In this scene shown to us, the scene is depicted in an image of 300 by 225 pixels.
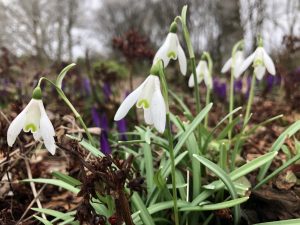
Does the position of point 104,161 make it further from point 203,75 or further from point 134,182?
point 203,75

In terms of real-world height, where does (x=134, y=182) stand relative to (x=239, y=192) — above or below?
above

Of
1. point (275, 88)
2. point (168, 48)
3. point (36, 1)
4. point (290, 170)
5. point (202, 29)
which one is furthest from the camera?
point (36, 1)

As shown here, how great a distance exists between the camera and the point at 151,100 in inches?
52.3

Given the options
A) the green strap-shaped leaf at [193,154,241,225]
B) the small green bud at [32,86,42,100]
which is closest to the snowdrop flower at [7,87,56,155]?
the small green bud at [32,86,42,100]

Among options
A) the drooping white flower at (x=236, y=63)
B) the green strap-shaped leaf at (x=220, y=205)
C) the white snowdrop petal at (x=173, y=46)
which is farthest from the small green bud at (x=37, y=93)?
the drooping white flower at (x=236, y=63)

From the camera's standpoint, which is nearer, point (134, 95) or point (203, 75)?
point (134, 95)

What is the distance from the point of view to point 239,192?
1785 mm

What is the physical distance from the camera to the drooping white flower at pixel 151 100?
130 cm

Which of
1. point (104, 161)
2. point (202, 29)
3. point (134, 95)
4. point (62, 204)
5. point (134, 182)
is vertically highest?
point (202, 29)

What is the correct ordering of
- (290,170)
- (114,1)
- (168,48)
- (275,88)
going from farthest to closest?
(114,1), (275,88), (290,170), (168,48)

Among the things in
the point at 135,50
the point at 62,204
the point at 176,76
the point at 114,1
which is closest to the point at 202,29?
the point at 114,1

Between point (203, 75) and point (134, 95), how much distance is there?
46.4 inches

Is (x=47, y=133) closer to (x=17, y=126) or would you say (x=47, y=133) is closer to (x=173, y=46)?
(x=17, y=126)

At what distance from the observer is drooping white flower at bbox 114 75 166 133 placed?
4.27 ft
